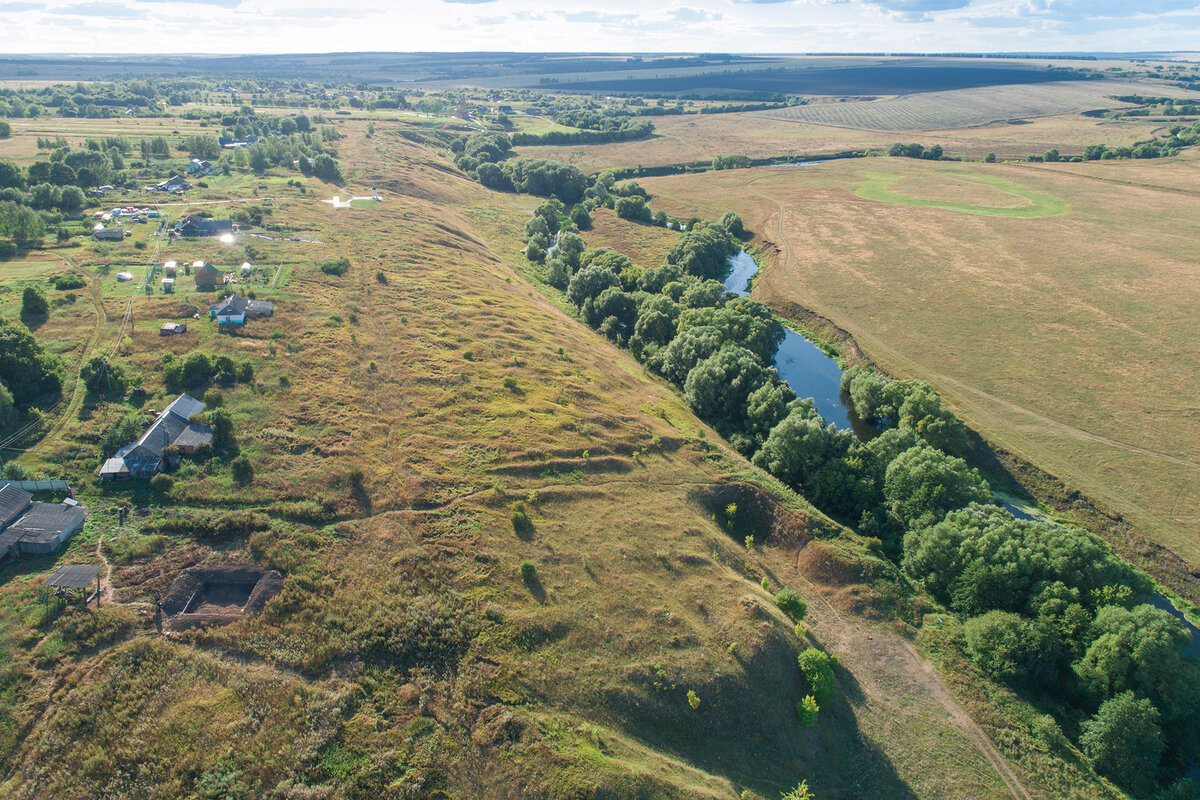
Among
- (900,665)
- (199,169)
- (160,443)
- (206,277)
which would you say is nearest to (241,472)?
(160,443)

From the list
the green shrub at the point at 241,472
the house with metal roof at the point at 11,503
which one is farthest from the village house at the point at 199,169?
the green shrub at the point at 241,472

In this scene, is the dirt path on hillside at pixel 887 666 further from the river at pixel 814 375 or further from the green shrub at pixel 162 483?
the green shrub at pixel 162 483

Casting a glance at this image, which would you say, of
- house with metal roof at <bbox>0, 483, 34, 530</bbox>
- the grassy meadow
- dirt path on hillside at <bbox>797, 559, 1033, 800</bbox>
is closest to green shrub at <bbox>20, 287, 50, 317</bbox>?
the grassy meadow

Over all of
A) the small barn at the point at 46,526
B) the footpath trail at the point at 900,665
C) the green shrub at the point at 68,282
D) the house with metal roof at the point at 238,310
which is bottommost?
the footpath trail at the point at 900,665

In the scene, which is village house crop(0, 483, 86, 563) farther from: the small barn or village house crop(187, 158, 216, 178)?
village house crop(187, 158, 216, 178)

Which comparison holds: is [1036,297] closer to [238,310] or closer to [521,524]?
[521,524]

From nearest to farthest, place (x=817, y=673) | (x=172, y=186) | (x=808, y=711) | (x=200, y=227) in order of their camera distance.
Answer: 1. (x=808, y=711)
2. (x=817, y=673)
3. (x=200, y=227)
4. (x=172, y=186)
